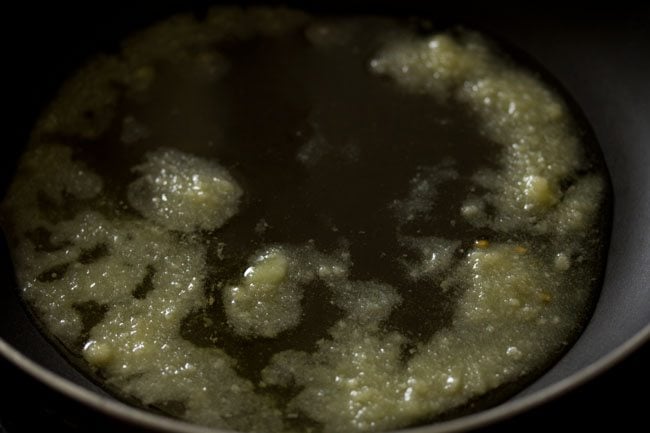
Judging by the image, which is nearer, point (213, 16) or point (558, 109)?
point (558, 109)

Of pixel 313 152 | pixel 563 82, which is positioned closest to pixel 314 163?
pixel 313 152

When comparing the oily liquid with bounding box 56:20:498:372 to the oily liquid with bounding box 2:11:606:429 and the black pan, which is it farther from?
the black pan

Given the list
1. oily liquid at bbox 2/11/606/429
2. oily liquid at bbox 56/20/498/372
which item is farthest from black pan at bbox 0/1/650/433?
oily liquid at bbox 56/20/498/372

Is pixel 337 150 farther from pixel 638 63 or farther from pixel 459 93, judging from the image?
pixel 638 63

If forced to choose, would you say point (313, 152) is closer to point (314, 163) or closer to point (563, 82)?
point (314, 163)

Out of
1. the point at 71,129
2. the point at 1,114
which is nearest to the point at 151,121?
the point at 71,129

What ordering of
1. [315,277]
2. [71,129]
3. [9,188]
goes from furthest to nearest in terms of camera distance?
[71,129] < [9,188] < [315,277]

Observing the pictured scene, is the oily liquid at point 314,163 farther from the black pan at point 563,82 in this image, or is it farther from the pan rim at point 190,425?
the pan rim at point 190,425
